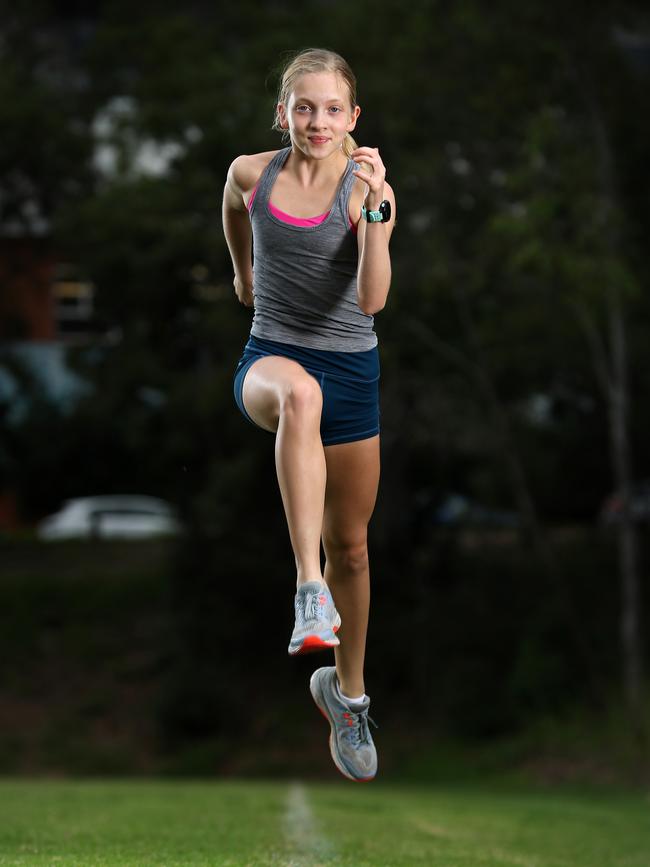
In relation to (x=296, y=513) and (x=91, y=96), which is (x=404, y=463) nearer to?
(x=91, y=96)

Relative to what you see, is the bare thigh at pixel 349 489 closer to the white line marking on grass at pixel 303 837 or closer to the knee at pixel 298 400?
the knee at pixel 298 400

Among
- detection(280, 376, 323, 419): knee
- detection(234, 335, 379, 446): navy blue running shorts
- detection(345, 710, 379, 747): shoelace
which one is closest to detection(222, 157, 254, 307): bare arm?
detection(234, 335, 379, 446): navy blue running shorts

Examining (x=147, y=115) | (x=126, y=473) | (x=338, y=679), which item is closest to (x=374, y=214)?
(x=338, y=679)

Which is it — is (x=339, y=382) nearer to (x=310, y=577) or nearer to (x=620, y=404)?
(x=310, y=577)

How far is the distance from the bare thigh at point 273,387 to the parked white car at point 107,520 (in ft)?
96.1

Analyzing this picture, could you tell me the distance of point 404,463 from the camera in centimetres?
2755

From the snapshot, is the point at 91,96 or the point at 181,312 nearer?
the point at 181,312

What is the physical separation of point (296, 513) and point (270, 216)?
124 centimetres

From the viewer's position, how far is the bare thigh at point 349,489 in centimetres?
666

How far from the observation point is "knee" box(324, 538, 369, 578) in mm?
6930

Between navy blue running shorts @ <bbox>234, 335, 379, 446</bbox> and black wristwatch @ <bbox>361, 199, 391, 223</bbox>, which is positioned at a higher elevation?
black wristwatch @ <bbox>361, 199, 391, 223</bbox>

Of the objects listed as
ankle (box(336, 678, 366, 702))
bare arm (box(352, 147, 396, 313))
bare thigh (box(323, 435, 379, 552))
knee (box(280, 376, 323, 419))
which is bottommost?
ankle (box(336, 678, 366, 702))

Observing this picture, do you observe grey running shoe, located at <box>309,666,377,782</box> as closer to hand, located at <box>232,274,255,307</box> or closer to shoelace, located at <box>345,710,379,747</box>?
shoelace, located at <box>345,710,379,747</box>

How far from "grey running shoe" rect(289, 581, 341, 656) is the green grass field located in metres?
1.48
